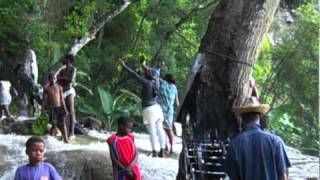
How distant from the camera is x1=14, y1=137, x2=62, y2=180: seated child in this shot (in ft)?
16.8

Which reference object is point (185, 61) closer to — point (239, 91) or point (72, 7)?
point (72, 7)

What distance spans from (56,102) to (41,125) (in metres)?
2.08

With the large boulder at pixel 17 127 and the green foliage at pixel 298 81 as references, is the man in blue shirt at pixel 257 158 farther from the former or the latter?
the green foliage at pixel 298 81

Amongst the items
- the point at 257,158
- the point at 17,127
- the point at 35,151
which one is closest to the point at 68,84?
the point at 17,127

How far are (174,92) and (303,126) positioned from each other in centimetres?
1194

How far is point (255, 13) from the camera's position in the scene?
745 cm

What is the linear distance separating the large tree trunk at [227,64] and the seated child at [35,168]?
2524 millimetres

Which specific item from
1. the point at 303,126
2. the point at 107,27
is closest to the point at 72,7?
the point at 107,27

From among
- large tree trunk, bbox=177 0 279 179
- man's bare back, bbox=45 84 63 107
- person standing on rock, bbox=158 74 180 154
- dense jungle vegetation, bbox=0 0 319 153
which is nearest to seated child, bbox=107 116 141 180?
large tree trunk, bbox=177 0 279 179

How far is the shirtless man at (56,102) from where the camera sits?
1120cm

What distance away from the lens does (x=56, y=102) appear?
442 inches

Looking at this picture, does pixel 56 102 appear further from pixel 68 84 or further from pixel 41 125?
pixel 41 125

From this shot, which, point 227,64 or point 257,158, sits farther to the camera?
point 227,64

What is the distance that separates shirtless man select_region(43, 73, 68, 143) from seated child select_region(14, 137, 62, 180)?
6.02 m
